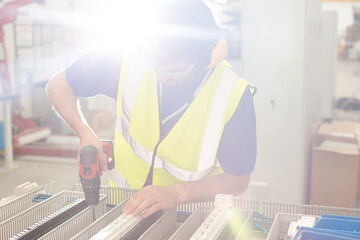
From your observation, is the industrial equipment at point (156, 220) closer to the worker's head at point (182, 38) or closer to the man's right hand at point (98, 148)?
the man's right hand at point (98, 148)

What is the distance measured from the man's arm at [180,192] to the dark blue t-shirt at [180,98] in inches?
2.3

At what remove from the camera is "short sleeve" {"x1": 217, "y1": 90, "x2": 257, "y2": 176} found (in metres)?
1.75

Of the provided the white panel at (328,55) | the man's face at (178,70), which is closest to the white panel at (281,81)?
the man's face at (178,70)

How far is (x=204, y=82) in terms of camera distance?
6.03 feet

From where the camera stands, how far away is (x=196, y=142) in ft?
6.09

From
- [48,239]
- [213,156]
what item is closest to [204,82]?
[213,156]

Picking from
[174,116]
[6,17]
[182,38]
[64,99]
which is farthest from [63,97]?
[6,17]

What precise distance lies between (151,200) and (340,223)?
0.47 meters

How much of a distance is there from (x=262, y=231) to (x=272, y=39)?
89.2 inches

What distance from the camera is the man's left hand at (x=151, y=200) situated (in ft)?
3.77

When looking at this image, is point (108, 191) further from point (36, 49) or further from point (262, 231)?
point (36, 49)

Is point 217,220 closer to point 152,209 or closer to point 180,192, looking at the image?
point 152,209

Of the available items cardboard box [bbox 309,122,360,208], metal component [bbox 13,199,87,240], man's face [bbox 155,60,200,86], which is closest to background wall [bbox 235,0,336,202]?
cardboard box [bbox 309,122,360,208]

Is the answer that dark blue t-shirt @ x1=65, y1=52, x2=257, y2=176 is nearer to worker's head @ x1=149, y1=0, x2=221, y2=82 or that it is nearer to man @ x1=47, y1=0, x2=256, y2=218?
man @ x1=47, y1=0, x2=256, y2=218
